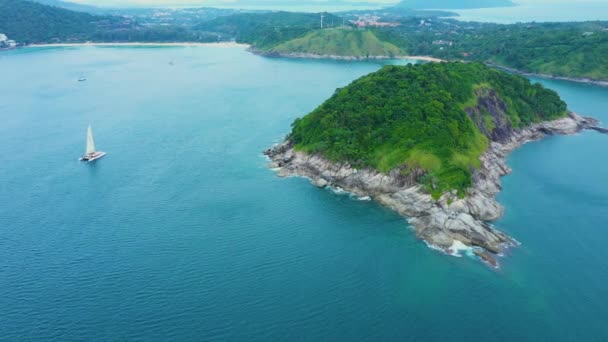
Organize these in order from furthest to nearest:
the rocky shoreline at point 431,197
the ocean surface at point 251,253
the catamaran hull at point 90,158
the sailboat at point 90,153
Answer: the sailboat at point 90,153, the catamaran hull at point 90,158, the rocky shoreline at point 431,197, the ocean surface at point 251,253

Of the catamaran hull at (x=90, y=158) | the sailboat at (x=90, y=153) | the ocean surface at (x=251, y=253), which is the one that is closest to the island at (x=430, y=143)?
the ocean surface at (x=251, y=253)

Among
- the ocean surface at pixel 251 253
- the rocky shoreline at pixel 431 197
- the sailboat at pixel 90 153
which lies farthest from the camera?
the sailboat at pixel 90 153

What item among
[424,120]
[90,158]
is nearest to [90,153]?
[90,158]

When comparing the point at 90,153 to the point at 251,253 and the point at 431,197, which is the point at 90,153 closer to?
the point at 251,253

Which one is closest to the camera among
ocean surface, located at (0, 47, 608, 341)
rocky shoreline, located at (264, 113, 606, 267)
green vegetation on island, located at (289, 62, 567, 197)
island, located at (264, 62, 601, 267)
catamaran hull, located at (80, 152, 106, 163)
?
ocean surface, located at (0, 47, 608, 341)

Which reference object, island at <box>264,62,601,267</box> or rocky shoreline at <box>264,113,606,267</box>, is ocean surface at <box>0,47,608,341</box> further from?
island at <box>264,62,601,267</box>

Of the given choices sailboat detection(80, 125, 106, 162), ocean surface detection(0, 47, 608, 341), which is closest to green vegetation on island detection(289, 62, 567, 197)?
ocean surface detection(0, 47, 608, 341)

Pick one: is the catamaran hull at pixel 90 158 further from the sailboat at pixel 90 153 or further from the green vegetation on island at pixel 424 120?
the green vegetation on island at pixel 424 120

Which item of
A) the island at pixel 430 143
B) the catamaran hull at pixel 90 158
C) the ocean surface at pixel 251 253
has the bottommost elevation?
the ocean surface at pixel 251 253
